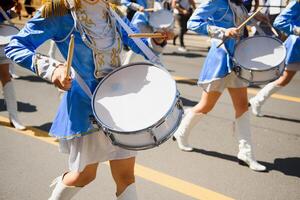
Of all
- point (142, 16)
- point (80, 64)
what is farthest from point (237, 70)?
point (142, 16)

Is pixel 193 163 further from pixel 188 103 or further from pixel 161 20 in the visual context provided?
pixel 161 20

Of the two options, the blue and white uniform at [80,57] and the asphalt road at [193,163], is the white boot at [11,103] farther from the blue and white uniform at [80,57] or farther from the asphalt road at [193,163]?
the blue and white uniform at [80,57]

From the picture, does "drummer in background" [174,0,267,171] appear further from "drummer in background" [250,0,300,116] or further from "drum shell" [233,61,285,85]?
"drummer in background" [250,0,300,116]

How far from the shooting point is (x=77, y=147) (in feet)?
7.32

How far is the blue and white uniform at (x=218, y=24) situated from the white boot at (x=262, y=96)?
153cm

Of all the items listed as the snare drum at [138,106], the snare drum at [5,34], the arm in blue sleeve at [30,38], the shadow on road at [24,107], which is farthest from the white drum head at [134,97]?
the shadow on road at [24,107]

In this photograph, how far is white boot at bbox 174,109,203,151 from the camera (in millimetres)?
3799

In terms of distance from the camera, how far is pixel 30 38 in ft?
6.91

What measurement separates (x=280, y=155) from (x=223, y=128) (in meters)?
0.87

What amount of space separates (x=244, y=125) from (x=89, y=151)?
1774mm

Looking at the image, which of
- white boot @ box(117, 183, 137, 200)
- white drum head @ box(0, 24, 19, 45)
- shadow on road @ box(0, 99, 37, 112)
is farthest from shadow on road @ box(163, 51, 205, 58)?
white boot @ box(117, 183, 137, 200)

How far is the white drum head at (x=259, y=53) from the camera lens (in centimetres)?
335

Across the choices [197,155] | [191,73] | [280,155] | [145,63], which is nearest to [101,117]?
[145,63]

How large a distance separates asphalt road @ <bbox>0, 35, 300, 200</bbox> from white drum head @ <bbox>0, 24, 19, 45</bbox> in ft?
3.45
